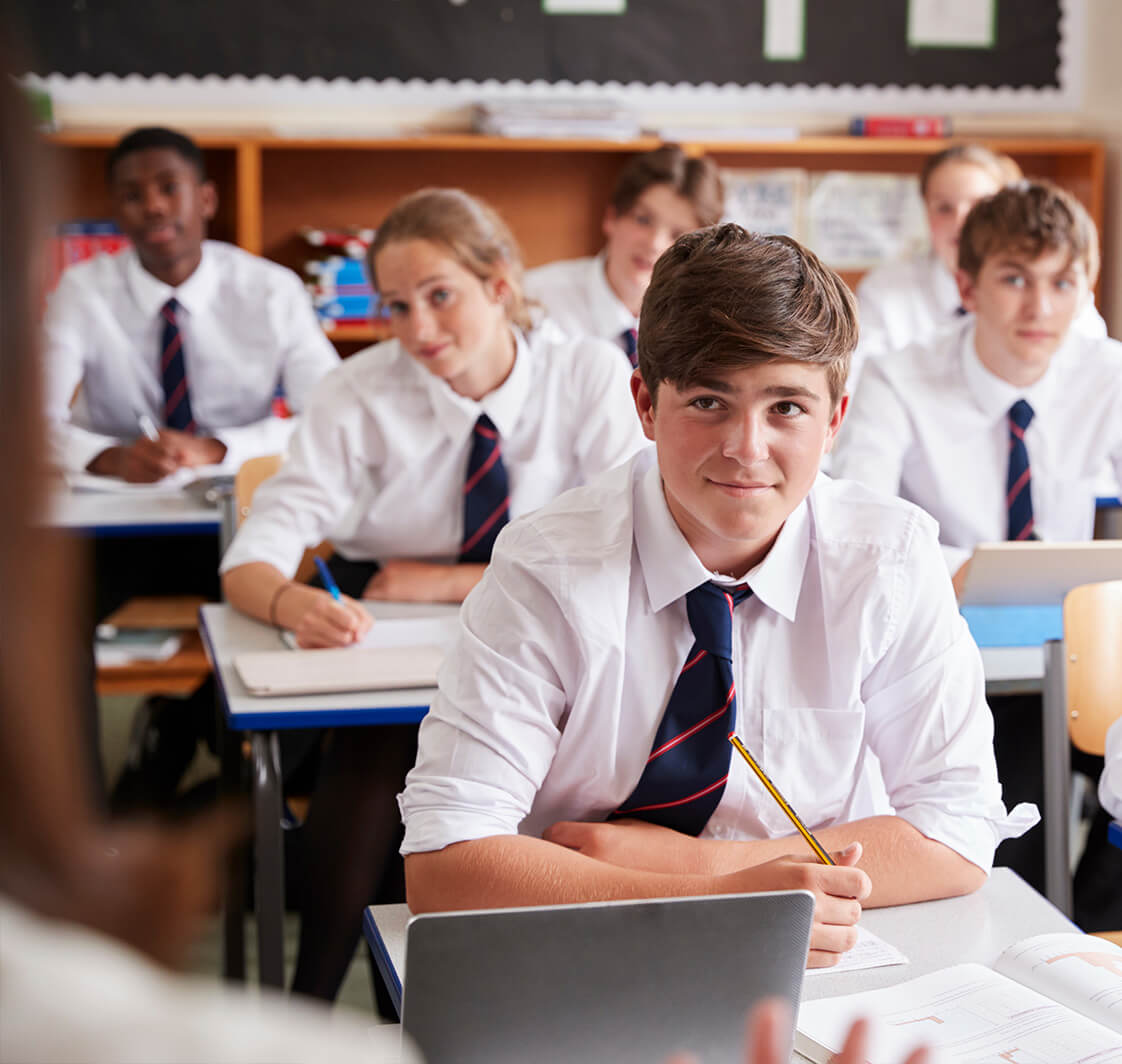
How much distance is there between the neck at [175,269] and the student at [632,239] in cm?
101

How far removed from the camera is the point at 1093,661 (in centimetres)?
214

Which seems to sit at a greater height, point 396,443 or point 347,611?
point 396,443

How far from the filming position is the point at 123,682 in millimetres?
3129

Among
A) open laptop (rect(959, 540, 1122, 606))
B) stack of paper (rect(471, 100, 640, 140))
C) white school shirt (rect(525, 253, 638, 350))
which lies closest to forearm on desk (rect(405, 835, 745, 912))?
open laptop (rect(959, 540, 1122, 606))

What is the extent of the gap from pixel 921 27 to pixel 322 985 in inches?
166

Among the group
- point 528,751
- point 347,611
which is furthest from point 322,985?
point 528,751

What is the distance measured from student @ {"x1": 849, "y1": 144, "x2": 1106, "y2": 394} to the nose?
2872mm

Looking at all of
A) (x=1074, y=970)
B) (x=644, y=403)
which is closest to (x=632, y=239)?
(x=644, y=403)

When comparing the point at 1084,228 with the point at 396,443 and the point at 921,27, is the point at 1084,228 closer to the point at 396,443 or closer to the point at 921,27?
the point at 396,443

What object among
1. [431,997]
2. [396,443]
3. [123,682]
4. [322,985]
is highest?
[396,443]

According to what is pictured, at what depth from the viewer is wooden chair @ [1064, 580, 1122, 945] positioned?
2.12m

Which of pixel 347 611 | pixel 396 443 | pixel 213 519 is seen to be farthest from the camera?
pixel 213 519

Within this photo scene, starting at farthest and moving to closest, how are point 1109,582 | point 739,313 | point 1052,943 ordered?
point 1109,582, point 739,313, point 1052,943

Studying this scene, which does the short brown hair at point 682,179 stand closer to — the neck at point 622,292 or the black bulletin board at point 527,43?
the neck at point 622,292
